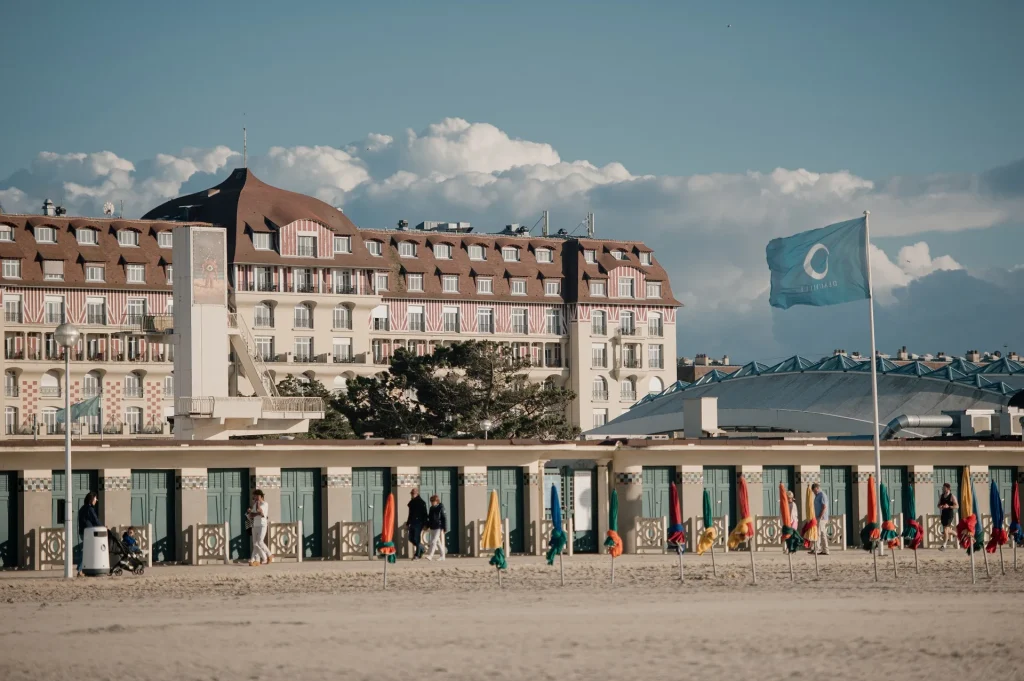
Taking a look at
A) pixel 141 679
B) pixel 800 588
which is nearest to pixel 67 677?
pixel 141 679

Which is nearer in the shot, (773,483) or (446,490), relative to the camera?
(446,490)

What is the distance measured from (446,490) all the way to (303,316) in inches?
2471

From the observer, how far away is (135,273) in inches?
3725

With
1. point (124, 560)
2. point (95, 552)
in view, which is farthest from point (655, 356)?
point (95, 552)

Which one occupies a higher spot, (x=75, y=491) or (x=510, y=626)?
(x=75, y=491)

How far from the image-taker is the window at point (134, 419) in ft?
305

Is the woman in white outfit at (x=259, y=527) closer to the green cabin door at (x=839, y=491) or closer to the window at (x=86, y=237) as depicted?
the green cabin door at (x=839, y=491)

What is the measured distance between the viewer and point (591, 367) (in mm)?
107375

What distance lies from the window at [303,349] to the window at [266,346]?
64.8 inches

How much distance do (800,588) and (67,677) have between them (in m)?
13.9

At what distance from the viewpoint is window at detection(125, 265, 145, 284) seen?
94.4 m

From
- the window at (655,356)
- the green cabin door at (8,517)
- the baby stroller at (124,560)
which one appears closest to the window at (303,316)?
the window at (655,356)

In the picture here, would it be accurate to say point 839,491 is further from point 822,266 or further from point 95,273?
point 95,273

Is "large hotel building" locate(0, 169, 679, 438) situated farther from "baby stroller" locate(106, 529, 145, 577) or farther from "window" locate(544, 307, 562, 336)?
"baby stroller" locate(106, 529, 145, 577)
